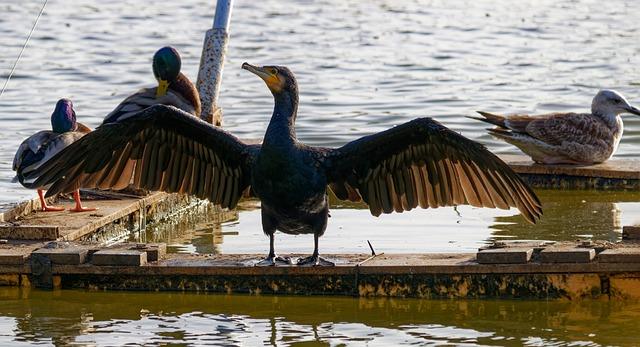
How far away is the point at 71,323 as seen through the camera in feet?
32.8

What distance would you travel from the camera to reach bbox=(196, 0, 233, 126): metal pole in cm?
1548

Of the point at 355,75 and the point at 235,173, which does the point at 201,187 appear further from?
the point at 355,75

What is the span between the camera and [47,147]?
12.2 m

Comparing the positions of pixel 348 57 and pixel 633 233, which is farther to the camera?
pixel 348 57

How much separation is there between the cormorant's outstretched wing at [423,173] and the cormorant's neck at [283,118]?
35 cm

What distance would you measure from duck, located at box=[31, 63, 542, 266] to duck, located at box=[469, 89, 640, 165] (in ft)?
13.3

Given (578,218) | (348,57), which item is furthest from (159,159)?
(348,57)

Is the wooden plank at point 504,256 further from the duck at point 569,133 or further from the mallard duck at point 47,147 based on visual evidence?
the duck at point 569,133

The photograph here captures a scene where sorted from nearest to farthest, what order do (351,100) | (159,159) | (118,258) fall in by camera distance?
(118,258)
(159,159)
(351,100)

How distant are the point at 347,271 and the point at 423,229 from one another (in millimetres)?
2472

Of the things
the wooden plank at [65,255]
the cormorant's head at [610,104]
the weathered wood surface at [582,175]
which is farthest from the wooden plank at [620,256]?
the cormorant's head at [610,104]

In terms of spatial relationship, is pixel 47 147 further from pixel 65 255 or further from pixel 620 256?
pixel 620 256

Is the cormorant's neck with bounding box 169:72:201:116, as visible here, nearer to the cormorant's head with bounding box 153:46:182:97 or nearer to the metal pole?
the cormorant's head with bounding box 153:46:182:97

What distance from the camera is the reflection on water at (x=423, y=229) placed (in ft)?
39.9
